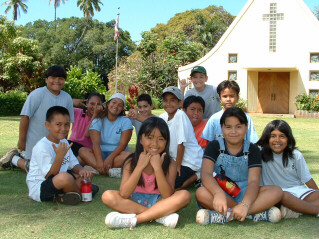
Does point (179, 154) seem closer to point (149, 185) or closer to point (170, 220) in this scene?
point (149, 185)

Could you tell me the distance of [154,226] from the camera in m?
3.11

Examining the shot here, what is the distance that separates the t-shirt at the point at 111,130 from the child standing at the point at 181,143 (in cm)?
92

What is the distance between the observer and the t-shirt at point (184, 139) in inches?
164

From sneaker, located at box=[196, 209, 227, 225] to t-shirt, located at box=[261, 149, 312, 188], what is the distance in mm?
777

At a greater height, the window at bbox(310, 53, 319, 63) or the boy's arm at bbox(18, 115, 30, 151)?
the window at bbox(310, 53, 319, 63)

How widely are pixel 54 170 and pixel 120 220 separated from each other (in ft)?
3.60

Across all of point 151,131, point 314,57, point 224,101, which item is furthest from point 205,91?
point 314,57

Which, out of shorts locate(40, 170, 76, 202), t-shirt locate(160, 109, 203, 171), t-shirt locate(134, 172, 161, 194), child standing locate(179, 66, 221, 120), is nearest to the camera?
t-shirt locate(134, 172, 161, 194)

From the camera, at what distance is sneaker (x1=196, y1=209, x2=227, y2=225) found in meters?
3.12

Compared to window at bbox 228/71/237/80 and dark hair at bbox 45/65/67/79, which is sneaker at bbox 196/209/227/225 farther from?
window at bbox 228/71/237/80

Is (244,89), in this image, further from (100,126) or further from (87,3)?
(87,3)

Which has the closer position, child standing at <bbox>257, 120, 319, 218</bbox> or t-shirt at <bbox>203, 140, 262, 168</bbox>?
t-shirt at <bbox>203, 140, 262, 168</bbox>

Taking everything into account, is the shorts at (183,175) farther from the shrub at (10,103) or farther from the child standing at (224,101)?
the shrub at (10,103)

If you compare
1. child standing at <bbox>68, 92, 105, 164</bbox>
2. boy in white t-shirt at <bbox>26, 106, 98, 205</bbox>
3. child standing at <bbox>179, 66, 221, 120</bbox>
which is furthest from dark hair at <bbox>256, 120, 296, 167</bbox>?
child standing at <bbox>68, 92, 105, 164</bbox>
